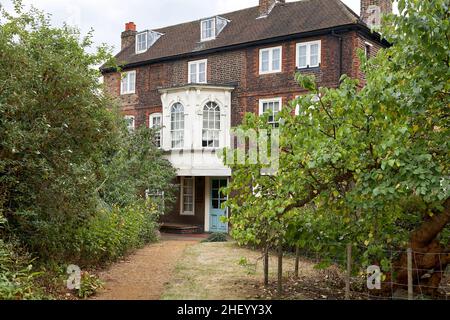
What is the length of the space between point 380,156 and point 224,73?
16.0m

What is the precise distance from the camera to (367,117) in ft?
24.4

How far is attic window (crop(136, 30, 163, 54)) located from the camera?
26781 millimetres

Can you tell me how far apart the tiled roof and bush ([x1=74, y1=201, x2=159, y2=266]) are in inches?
249

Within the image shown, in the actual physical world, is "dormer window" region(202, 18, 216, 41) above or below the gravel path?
above

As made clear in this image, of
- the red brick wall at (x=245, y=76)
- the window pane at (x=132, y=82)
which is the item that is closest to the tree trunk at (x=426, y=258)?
the red brick wall at (x=245, y=76)

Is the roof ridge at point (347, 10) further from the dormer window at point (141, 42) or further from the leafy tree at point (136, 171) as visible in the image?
the dormer window at point (141, 42)

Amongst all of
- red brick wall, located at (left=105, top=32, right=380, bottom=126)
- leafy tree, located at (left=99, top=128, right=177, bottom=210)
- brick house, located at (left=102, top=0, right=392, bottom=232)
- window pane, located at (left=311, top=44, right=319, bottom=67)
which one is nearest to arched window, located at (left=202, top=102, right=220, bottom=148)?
brick house, located at (left=102, top=0, right=392, bottom=232)

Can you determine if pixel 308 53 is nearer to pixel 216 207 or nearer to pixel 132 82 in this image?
pixel 216 207

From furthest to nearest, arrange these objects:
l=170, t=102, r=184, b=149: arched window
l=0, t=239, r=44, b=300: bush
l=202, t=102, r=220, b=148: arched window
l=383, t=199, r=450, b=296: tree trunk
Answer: l=170, t=102, r=184, b=149: arched window, l=202, t=102, r=220, b=148: arched window, l=383, t=199, r=450, b=296: tree trunk, l=0, t=239, r=44, b=300: bush

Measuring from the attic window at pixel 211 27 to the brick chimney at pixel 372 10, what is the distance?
714cm

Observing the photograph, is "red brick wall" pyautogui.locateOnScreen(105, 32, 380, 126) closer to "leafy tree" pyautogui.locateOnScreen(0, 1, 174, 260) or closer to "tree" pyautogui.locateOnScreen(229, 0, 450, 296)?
"tree" pyautogui.locateOnScreen(229, 0, 450, 296)

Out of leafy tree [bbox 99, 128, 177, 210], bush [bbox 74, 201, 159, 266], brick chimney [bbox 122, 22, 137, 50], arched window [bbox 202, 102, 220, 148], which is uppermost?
brick chimney [bbox 122, 22, 137, 50]
